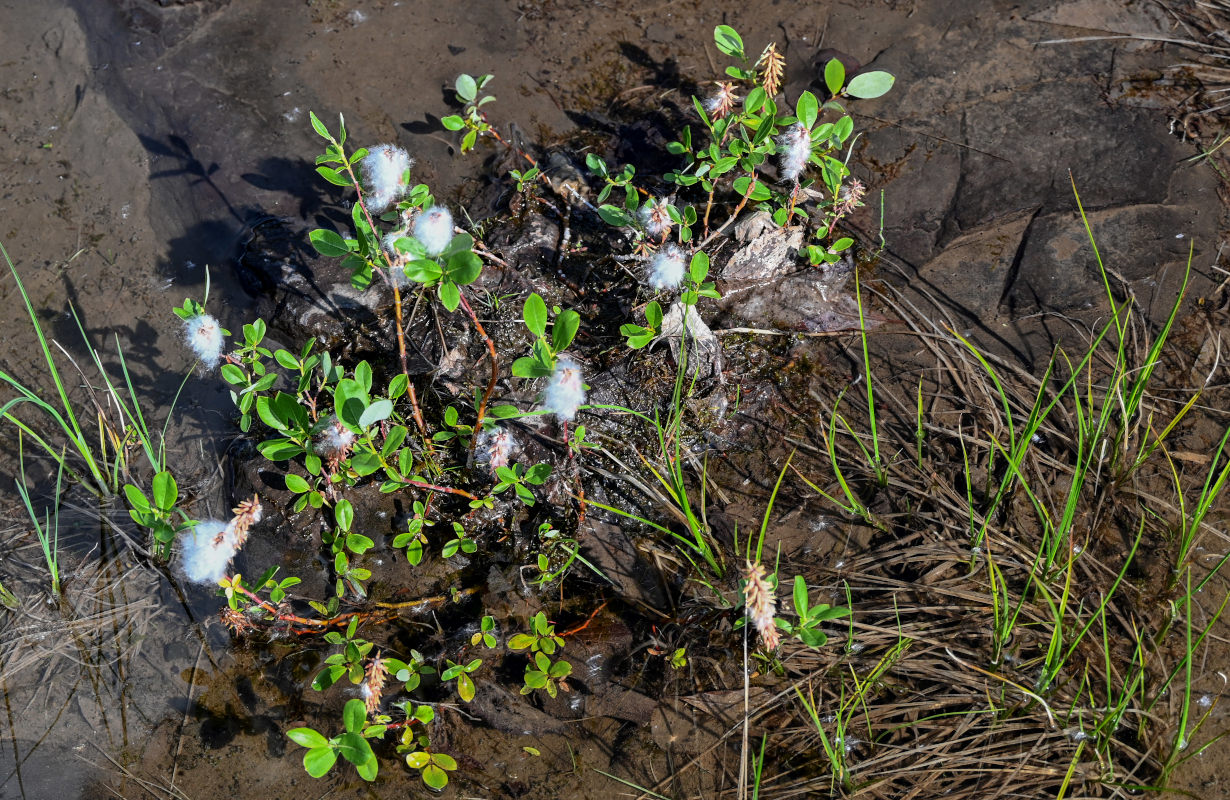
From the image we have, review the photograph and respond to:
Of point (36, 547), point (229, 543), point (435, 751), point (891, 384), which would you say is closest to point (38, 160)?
point (36, 547)

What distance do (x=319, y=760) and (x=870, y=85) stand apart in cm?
285

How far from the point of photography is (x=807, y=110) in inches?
116

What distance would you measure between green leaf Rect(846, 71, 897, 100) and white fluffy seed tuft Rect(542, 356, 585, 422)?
1.61 meters

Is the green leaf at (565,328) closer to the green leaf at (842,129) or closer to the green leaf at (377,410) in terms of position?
the green leaf at (377,410)

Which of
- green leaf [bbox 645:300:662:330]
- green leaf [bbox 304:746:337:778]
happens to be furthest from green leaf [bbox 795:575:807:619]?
green leaf [bbox 304:746:337:778]

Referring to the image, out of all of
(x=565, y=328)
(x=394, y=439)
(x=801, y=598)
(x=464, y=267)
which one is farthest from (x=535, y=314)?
(x=801, y=598)

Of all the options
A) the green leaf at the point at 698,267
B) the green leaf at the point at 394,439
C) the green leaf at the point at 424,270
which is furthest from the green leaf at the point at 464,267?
the green leaf at the point at 698,267

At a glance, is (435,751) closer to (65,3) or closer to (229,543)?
(229,543)

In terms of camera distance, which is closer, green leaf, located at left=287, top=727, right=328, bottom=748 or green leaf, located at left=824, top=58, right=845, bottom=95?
green leaf, located at left=287, top=727, right=328, bottom=748

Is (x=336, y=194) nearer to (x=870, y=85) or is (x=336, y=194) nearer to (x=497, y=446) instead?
(x=497, y=446)

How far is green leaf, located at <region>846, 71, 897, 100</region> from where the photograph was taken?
308cm

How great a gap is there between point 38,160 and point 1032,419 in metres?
4.09

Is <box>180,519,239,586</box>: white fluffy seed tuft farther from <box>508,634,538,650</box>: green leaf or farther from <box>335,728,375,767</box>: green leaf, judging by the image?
<box>508,634,538,650</box>: green leaf

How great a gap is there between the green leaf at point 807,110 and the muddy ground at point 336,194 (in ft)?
1.70
